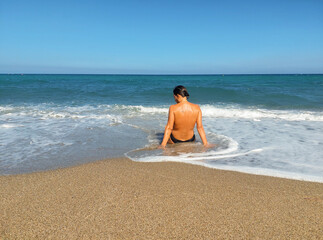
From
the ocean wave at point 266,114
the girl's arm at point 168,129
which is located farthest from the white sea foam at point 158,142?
the ocean wave at point 266,114

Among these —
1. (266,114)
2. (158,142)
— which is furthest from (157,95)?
(158,142)

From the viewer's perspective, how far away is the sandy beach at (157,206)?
2037 mm

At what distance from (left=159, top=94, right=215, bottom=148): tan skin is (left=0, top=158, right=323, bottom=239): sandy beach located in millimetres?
1626

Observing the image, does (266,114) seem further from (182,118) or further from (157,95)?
(157,95)

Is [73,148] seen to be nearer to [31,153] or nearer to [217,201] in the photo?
[31,153]

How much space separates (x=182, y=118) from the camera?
4.98m

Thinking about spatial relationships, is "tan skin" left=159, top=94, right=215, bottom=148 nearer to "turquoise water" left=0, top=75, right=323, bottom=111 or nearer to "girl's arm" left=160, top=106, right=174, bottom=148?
"girl's arm" left=160, top=106, right=174, bottom=148

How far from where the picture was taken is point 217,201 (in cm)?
253

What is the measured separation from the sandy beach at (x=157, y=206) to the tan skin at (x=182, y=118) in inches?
64.0

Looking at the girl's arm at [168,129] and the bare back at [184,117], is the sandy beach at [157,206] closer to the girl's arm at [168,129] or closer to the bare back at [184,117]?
the girl's arm at [168,129]

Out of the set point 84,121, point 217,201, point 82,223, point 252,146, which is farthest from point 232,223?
point 84,121

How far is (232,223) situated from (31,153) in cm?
377

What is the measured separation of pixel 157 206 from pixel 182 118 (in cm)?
273

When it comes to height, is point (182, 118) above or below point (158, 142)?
above
